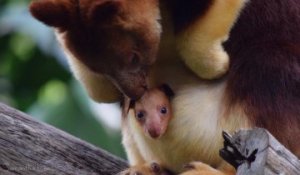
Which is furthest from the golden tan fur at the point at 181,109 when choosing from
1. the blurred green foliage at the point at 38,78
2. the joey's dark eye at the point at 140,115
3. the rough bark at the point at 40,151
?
the blurred green foliage at the point at 38,78

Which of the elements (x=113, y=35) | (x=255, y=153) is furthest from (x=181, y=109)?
(x=255, y=153)

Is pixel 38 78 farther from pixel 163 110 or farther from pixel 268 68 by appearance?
pixel 268 68

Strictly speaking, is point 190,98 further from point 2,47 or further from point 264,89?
point 2,47

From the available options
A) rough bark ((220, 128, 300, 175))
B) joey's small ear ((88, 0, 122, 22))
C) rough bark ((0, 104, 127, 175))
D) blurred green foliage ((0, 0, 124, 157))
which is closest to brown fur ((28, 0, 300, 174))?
joey's small ear ((88, 0, 122, 22))

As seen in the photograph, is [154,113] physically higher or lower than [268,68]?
lower

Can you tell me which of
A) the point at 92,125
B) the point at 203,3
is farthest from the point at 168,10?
the point at 92,125

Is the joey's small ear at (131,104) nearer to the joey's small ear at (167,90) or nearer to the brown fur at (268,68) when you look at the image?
the joey's small ear at (167,90)
